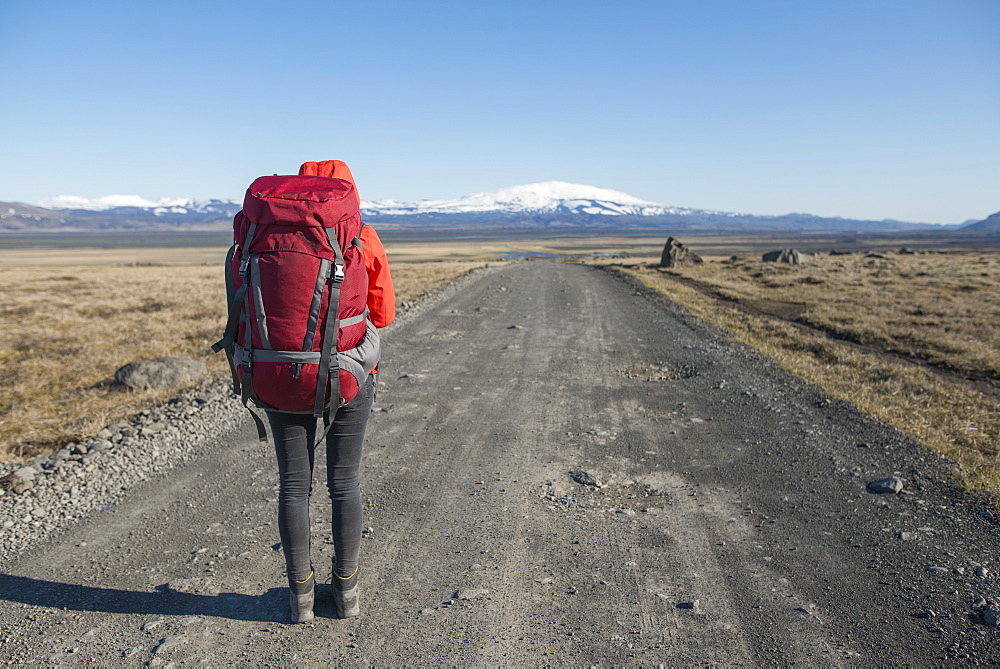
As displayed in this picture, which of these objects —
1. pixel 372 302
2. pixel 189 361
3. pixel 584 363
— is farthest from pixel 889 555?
pixel 189 361

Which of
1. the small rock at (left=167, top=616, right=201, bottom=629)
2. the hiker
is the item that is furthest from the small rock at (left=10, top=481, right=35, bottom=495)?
the hiker

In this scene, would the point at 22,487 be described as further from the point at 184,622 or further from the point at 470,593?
the point at 470,593

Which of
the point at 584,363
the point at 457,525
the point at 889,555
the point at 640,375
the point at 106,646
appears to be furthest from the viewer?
the point at 584,363

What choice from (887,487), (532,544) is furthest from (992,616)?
(532,544)

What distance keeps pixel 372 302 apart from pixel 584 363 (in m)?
7.03

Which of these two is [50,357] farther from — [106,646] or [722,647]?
[722,647]

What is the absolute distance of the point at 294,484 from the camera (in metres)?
3.08

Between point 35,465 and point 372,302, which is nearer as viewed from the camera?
point 372,302

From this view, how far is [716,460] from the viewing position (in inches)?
223

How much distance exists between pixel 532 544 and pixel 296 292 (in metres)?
2.41

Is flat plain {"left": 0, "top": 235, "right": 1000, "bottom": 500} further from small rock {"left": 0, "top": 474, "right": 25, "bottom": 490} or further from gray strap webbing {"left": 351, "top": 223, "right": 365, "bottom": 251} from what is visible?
gray strap webbing {"left": 351, "top": 223, "right": 365, "bottom": 251}

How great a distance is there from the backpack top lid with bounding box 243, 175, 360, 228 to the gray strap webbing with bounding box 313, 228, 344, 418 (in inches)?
3.4

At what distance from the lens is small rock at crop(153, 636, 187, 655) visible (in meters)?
2.98

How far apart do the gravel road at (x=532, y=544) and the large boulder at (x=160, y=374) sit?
62.3 inches
